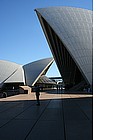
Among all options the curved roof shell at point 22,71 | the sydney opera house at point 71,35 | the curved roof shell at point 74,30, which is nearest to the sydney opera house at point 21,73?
the curved roof shell at point 22,71

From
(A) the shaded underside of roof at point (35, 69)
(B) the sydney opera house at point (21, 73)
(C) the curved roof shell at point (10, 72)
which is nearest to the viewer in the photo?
(B) the sydney opera house at point (21, 73)

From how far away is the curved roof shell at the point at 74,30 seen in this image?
24.0 m

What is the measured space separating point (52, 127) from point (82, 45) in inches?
824

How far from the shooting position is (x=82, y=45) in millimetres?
25234

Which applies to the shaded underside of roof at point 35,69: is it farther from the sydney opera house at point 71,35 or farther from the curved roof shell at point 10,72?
the curved roof shell at point 10,72

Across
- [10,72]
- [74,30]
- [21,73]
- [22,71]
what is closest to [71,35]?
[74,30]

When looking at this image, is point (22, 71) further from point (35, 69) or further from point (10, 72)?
point (35, 69)

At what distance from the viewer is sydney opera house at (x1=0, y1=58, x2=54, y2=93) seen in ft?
141

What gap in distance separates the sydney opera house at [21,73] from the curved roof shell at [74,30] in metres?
16.0

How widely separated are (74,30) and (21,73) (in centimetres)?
2473

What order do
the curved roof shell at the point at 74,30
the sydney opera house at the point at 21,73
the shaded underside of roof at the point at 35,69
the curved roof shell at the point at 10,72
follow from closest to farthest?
the curved roof shell at the point at 74,30, the sydney opera house at the point at 21,73, the curved roof shell at the point at 10,72, the shaded underside of roof at the point at 35,69

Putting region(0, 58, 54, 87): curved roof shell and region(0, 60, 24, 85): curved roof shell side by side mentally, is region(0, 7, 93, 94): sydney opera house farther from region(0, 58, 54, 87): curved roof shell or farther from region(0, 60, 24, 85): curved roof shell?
region(0, 58, 54, 87): curved roof shell

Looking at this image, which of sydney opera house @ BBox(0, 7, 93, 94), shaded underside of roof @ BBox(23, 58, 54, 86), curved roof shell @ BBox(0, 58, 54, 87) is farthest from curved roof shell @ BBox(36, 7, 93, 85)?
curved roof shell @ BBox(0, 58, 54, 87)
